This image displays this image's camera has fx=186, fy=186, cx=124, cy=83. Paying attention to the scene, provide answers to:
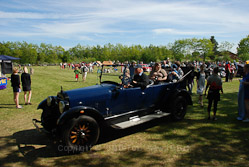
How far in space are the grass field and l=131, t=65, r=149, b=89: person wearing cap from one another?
1316 mm

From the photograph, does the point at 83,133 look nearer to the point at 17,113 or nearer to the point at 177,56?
the point at 17,113

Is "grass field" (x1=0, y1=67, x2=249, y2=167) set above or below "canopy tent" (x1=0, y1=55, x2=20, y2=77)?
below

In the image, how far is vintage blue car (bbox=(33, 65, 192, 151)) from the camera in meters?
3.89

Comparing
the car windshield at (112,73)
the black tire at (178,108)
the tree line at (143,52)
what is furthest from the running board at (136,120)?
the tree line at (143,52)

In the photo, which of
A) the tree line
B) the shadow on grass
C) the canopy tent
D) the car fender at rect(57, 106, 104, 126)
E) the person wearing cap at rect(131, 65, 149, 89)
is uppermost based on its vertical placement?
the tree line

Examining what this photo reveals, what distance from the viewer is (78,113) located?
3982mm

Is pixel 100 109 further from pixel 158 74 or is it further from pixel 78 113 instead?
pixel 158 74

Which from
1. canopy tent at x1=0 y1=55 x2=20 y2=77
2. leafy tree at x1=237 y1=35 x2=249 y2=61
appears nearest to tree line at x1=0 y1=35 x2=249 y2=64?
leafy tree at x1=237 y1=35 x2=249 y2=61

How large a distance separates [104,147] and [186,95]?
130 inches

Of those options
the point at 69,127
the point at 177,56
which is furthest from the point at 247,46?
the point at 69,127

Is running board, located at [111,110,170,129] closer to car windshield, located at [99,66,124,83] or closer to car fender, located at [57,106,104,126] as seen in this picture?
car fender, located at [57,106,104,126]

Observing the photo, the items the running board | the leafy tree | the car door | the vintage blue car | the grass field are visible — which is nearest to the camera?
the grass field

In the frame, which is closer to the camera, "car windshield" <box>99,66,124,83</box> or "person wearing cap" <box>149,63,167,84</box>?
"car windshield" <box>99,66,124,83</box>

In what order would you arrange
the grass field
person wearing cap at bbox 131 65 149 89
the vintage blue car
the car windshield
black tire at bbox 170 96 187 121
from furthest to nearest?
black tire at bbox 170 96 187 121 < the car windshield < person wearing cap at bbox 131 65 149 89 < the vintage blue car < the grass field
